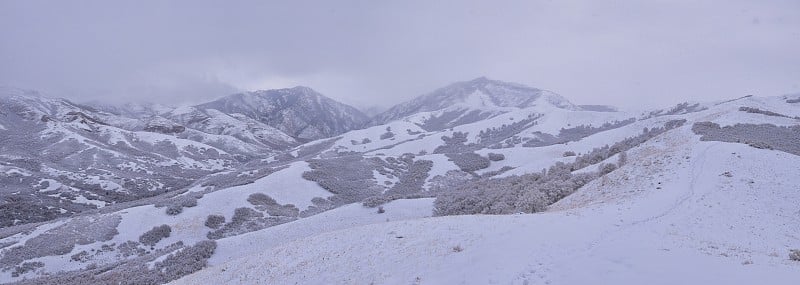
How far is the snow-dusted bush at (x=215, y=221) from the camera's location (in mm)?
39312

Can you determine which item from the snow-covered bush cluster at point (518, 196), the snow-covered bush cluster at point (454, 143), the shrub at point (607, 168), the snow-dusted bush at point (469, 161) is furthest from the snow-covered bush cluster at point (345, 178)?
the snow-covered bush cluster at point (454, 143)

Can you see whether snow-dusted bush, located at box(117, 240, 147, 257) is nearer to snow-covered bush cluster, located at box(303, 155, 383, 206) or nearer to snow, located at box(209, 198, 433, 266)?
snow, located at box(209, 198, 433, 266)

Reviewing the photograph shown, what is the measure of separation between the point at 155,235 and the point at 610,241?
1352 inches

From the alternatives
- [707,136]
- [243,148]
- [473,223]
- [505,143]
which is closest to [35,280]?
[473,223]

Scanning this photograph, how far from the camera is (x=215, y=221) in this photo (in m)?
40.0

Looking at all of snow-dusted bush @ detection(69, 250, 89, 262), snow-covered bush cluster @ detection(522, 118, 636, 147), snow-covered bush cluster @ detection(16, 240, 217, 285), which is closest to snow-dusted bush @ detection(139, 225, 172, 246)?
snow-dusted bush @ detection(69, 250, 89, 262)

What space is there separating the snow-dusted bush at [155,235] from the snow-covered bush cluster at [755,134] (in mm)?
40178

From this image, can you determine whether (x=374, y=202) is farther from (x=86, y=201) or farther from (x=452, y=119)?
(x=452, y=119)

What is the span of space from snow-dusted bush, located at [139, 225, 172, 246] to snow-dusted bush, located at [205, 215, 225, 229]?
299 cm

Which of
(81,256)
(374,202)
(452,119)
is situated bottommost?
(452,119)

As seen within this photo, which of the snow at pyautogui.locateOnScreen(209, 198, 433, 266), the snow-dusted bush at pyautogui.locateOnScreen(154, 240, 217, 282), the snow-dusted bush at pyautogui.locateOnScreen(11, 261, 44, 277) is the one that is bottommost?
the snow-dusted bush at pyautogui.locateOnScreen(11, 261, 44, 277)

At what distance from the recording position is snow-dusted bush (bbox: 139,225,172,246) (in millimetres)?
36375

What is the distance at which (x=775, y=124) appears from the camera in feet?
137

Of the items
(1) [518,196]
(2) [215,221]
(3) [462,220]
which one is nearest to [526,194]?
(1) [518,196]
